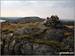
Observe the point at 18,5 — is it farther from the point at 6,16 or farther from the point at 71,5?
the point at 71,5

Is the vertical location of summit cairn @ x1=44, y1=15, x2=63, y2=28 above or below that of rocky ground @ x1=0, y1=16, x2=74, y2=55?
above

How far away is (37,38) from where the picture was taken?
5.90m

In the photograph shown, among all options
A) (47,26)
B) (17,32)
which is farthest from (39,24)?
(17,32)

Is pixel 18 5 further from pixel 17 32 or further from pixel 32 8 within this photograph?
pixel 17 32

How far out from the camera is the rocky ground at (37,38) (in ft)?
19.1

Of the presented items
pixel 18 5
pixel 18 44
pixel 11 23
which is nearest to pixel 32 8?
pixel 18 5

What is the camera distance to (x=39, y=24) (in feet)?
19.5

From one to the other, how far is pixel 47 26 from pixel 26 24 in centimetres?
73

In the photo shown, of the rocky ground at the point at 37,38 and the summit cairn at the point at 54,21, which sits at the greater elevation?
the summit cairn at the point at 54,21

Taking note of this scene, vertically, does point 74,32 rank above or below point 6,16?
below

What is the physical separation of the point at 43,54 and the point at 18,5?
6.14ft

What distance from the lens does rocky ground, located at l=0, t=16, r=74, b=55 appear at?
581 centimetres

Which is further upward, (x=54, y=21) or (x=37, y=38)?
(x=54, y=21)

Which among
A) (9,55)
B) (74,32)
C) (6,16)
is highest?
(6,16)
